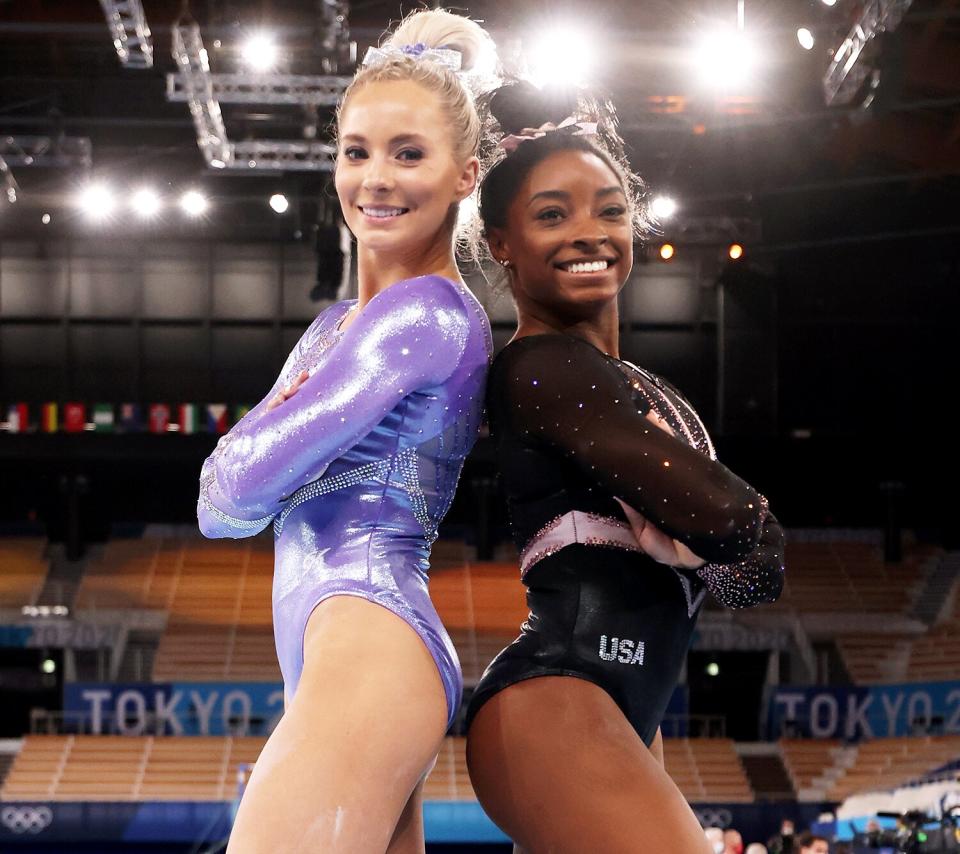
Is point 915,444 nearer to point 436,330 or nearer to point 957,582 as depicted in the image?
point 957,582

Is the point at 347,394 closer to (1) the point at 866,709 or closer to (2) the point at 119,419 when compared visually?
(1) the point at 866,709

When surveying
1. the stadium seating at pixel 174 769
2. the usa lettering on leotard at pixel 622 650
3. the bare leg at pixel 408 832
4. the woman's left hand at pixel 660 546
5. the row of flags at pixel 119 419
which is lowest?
the stadium seating at pixel 174 769

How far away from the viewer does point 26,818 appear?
40.3 ft

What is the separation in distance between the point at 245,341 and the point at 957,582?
974 cm

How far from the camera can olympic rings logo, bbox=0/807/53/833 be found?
12219mm

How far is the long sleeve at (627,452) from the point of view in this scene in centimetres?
186

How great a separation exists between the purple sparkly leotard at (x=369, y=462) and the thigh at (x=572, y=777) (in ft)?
0.36

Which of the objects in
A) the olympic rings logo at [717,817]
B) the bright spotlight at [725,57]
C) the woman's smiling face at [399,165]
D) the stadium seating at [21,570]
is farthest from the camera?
the stadium seating at [21,570]

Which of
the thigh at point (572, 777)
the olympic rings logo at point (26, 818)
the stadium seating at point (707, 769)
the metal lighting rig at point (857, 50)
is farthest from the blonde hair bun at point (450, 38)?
the stadium seating at point (707, 769)

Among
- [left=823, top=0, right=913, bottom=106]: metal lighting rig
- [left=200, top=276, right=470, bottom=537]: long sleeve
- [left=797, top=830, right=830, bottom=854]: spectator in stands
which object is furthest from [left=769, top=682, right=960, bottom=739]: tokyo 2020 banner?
[left=200, top=276, right=470, bottom=537]: long sleeve

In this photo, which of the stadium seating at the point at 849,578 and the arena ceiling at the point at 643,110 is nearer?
the arena ceiling at the point at 643,110

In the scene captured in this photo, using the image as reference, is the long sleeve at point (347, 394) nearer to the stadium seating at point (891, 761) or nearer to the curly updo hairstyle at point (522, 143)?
the curly updo hairstyle at point (522, 143)

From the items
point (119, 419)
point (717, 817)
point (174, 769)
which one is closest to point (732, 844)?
point (717, 817)

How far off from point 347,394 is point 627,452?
0.41 meters
